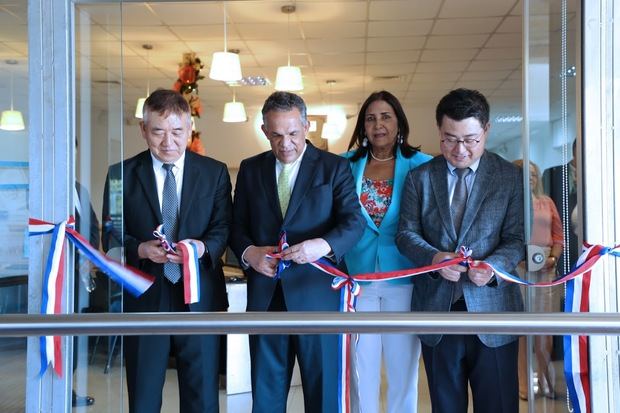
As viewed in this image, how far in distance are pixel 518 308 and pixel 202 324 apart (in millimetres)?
1468

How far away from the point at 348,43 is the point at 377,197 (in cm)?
544

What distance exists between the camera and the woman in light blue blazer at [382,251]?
286 centimetres

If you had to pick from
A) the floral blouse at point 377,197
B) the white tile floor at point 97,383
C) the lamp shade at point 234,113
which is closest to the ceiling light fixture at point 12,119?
the white tile floor at point 97,383

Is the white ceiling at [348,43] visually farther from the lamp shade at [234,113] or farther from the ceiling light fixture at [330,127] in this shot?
the lamp shade at [234,113]

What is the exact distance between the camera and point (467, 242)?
2.62 metres

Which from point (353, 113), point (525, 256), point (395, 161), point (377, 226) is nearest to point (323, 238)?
point (377, 226)

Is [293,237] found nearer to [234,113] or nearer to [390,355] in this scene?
[390,355]

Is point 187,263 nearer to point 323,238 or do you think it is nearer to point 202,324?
point 323,238

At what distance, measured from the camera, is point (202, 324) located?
1657mm

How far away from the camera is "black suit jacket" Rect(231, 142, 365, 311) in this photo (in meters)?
2.68

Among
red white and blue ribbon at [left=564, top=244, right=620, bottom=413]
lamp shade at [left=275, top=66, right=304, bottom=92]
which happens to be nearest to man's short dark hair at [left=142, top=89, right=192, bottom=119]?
red white and blue ribbon at [left=564, top=244, right=620, bottom=413]

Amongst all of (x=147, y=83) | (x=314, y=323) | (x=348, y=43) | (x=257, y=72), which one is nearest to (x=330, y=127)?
(x=257, y=72)

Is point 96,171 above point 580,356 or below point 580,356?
above

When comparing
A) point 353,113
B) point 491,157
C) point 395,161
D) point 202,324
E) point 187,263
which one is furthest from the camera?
point 353,113
